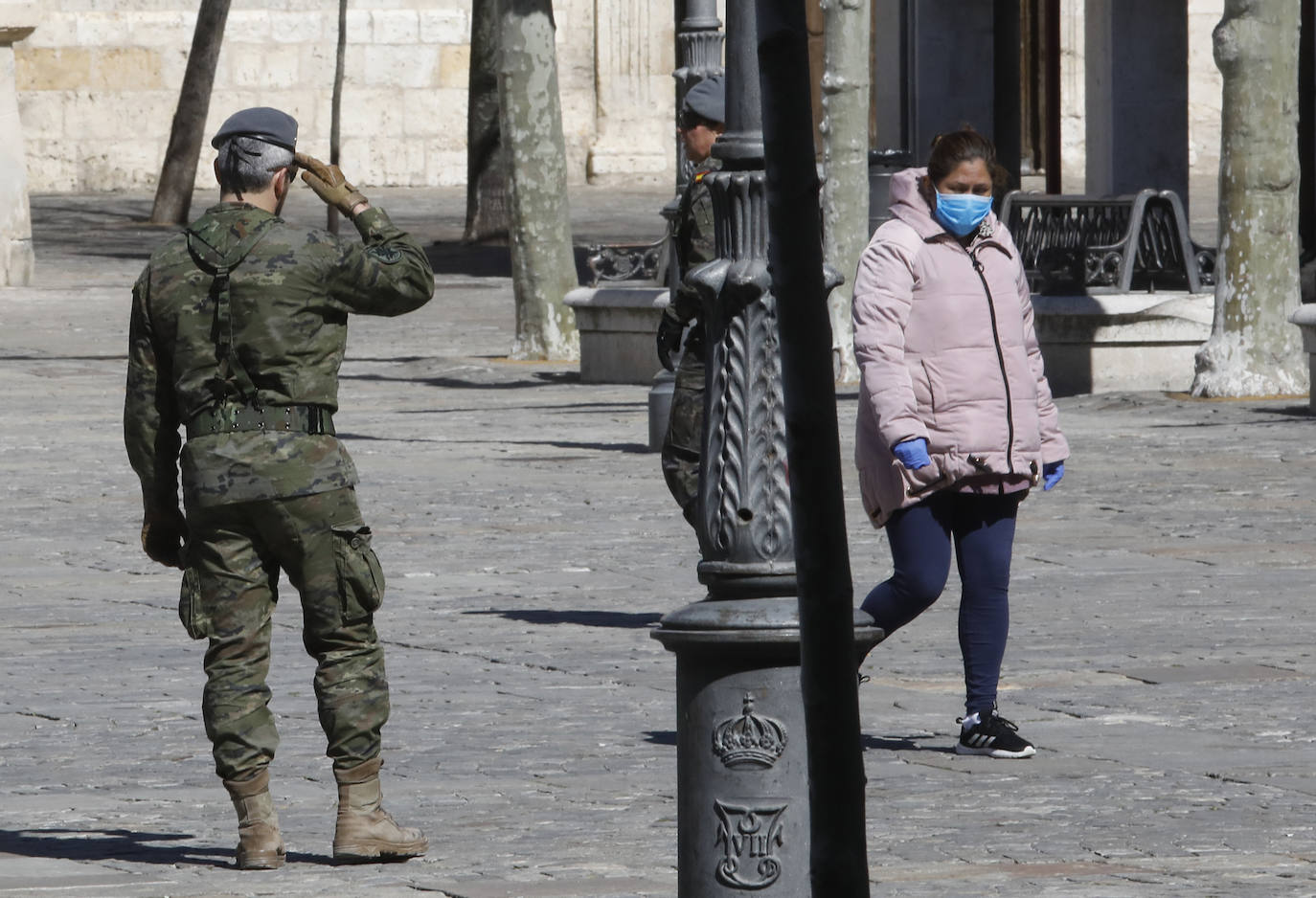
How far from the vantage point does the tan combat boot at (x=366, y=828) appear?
5.98 metres

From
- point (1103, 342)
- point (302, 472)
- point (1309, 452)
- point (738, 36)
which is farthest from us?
point (1103, 342)

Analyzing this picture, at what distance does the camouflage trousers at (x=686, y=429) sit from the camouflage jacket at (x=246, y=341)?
242cm

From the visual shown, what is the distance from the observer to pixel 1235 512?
12.2 metres

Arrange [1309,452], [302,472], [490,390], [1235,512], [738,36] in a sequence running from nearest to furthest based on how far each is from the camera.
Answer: [738,36], [302,472], [1235,512], [1309,452], [490,390]

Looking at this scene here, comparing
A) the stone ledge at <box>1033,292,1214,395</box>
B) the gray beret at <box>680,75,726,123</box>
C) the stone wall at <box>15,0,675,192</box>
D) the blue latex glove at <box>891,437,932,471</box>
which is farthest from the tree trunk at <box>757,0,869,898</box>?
the stone wall at <box>15,0,675,192</box>

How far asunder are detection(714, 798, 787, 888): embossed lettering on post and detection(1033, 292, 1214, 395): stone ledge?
13.4 m

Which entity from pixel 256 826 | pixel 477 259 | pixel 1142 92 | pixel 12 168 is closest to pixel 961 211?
pixel 256 826

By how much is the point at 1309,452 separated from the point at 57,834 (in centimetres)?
925

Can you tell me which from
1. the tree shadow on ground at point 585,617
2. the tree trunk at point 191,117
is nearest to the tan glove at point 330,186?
the tree shadow on ground at point 585,617

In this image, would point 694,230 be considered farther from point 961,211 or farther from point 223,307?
point 223,307

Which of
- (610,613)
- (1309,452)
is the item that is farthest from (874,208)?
(610,613)

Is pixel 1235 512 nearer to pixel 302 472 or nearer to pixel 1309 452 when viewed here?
pixel 1309 452

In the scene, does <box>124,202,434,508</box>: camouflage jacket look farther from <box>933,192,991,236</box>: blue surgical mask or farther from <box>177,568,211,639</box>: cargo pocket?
<box>933,192,991,236</box>: blue surgical mask

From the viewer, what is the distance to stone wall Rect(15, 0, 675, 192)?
4384 cm
